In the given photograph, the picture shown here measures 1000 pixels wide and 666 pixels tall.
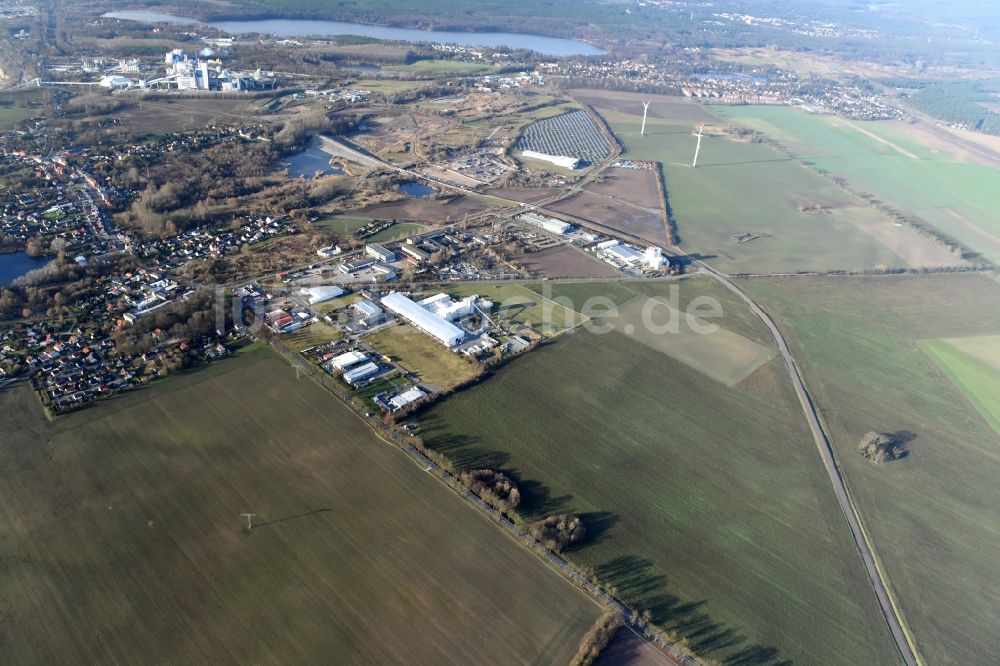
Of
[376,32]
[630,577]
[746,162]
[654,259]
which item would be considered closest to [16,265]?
[630,577]

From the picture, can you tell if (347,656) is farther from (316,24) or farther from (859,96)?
(316,24)

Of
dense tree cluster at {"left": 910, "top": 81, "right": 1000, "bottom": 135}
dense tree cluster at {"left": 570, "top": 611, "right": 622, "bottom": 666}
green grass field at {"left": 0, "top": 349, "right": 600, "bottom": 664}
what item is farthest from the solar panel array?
dense tree cluster at {"left": 910, "top": 81, "right": 1000, "bottom": 135}

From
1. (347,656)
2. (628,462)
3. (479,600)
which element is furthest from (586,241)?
(347,656)

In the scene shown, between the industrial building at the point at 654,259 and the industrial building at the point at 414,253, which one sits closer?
the industrial building at the point at 414,253

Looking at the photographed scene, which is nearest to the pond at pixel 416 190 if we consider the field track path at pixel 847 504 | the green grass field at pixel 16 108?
the field track path at pixel 847 504

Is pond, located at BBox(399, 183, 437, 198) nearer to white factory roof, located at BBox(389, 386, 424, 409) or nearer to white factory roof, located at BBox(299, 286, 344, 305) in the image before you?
white factory roof, located at BBox(299, 286, 344, 305)

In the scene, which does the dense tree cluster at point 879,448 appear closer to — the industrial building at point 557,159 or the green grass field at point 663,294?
the green grass field at point 663,294

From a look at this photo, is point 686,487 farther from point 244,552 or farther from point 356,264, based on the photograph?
point 356,264

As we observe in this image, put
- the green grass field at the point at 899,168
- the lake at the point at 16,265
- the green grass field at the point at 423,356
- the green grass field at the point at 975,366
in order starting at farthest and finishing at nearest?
the green grass field at the point at 899,168, the lake at the point at 16,265, the green grass field at the point at 975,366, the green grass field at the point at 423,356
